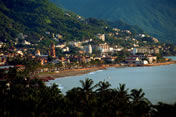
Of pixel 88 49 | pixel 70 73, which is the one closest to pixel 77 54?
pixel 88 49

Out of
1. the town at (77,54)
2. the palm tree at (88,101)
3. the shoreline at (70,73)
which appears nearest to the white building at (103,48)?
the town at (77,54)

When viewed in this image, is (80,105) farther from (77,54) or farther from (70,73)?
(77,54)

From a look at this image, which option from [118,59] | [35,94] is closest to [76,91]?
[35,94]

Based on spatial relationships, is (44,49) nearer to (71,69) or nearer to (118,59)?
(118,59)

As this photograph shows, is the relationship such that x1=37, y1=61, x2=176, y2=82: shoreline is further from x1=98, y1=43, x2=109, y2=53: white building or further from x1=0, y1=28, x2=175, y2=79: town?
x1=98, y1=43, x2=109, y2=53: white building

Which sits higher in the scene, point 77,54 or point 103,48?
point 103,48

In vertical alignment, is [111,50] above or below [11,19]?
below

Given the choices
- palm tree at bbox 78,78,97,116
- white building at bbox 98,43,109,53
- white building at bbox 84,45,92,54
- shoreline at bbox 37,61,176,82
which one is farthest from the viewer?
white building at bbox 98,43,109,53

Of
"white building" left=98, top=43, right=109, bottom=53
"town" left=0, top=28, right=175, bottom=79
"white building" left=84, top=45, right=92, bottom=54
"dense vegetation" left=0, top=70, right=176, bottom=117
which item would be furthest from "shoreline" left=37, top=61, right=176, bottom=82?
"white building" left=98, top=43, right=109, bottom=53

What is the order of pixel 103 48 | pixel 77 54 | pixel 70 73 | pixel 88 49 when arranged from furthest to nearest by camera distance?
pixel 103 48 < pixel 88 49 < pixel 77 54 < pixel 70 73

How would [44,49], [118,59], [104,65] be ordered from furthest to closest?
[44,49] < [118,59] < [104,65]

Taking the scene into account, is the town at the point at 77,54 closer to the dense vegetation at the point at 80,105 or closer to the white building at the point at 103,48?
the white building at the point at 103,48
